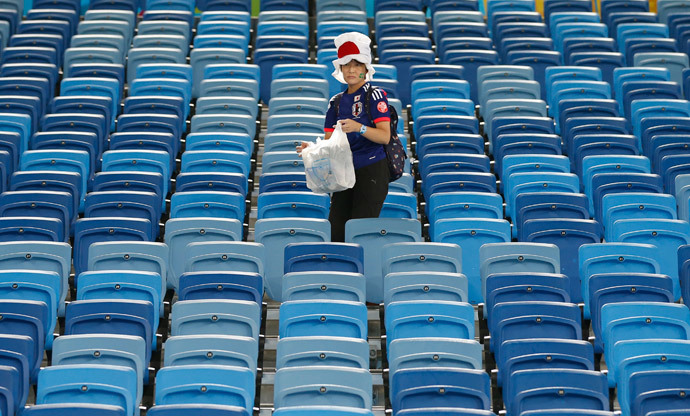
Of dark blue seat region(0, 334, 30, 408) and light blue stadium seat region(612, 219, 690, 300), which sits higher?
light blue stadium seat region(612, 219, 690, 300)

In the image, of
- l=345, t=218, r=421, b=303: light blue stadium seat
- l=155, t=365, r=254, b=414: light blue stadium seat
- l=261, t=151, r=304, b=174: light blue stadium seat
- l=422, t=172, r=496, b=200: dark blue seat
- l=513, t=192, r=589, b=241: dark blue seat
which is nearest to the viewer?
l=155, t=365, r=254, b=414: light blue stadium seat

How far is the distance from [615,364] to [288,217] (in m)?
2.36

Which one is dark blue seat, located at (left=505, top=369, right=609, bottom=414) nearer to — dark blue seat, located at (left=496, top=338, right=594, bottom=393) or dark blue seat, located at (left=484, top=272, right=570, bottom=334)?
dark blue seat, located at (left=496, top=338, right=594, bottom=393)

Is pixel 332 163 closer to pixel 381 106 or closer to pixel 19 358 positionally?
pixel 381 106

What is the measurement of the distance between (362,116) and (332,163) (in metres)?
0.35

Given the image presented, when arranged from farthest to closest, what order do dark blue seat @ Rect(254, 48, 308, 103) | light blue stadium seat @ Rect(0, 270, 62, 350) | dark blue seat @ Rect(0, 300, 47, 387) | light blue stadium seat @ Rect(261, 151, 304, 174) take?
dark blue seat @ Rect(254, 48, 308, 103) < light blue stadium seat @ Rect(261, 151, 304, 174) < light blue stadium seat @ Rect(0, 270, 62, 350) < dark blue seat @ Rect(0, 300, 47, 387)

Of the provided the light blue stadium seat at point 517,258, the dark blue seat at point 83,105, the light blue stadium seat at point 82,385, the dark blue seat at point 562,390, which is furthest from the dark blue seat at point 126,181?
the dark blue seat at point 562,390

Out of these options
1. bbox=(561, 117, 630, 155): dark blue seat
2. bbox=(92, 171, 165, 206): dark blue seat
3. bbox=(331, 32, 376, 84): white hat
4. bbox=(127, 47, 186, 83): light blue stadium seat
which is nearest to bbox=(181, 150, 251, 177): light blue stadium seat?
bbox=(92, 171, 165, 206): dark blue seat

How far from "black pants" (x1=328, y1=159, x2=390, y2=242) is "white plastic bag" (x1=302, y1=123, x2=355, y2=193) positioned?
0.21 m

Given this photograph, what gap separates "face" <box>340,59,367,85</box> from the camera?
681 cm

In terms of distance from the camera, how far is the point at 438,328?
19.8 feet

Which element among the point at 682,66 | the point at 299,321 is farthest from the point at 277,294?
the point at 682,66

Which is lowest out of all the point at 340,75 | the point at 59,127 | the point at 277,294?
the point at 277,294

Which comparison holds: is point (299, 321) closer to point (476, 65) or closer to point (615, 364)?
point (615, 364)
